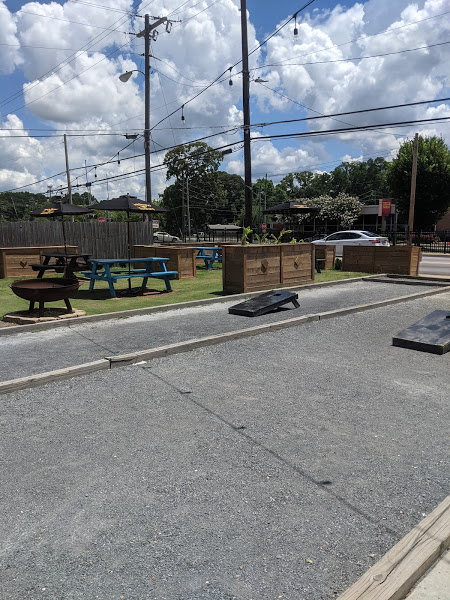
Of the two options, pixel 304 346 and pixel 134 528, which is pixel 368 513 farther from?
pixel 304 346

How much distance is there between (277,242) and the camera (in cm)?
1278

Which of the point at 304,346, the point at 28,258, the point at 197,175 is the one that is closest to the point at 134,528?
the point at 304,346

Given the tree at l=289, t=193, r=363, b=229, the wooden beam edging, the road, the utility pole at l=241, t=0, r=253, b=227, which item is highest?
the utility pole at l=241, t=0, r=253, b=227

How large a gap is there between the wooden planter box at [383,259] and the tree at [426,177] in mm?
24743

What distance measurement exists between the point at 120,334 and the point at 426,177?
36.4m

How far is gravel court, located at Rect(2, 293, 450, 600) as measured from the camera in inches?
88.7

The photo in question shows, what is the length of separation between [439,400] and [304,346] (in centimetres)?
223

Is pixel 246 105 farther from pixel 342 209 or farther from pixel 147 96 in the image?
pixel 342 209

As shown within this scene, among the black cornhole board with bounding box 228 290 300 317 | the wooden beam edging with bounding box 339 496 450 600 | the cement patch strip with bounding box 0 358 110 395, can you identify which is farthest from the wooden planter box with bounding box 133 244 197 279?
the wooden beam edging with bounding box 339 496 450 600

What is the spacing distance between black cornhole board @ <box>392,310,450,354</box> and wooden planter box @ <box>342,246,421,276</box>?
26.1 feet

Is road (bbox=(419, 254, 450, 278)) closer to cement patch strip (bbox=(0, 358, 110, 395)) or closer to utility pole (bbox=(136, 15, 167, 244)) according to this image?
cement patch strip (bbox=(0, 358, 110, 395))

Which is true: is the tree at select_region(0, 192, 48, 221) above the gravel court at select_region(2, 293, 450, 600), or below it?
above

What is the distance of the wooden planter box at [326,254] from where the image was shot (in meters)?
16.8

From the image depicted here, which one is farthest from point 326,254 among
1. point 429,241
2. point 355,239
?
point 429,241
